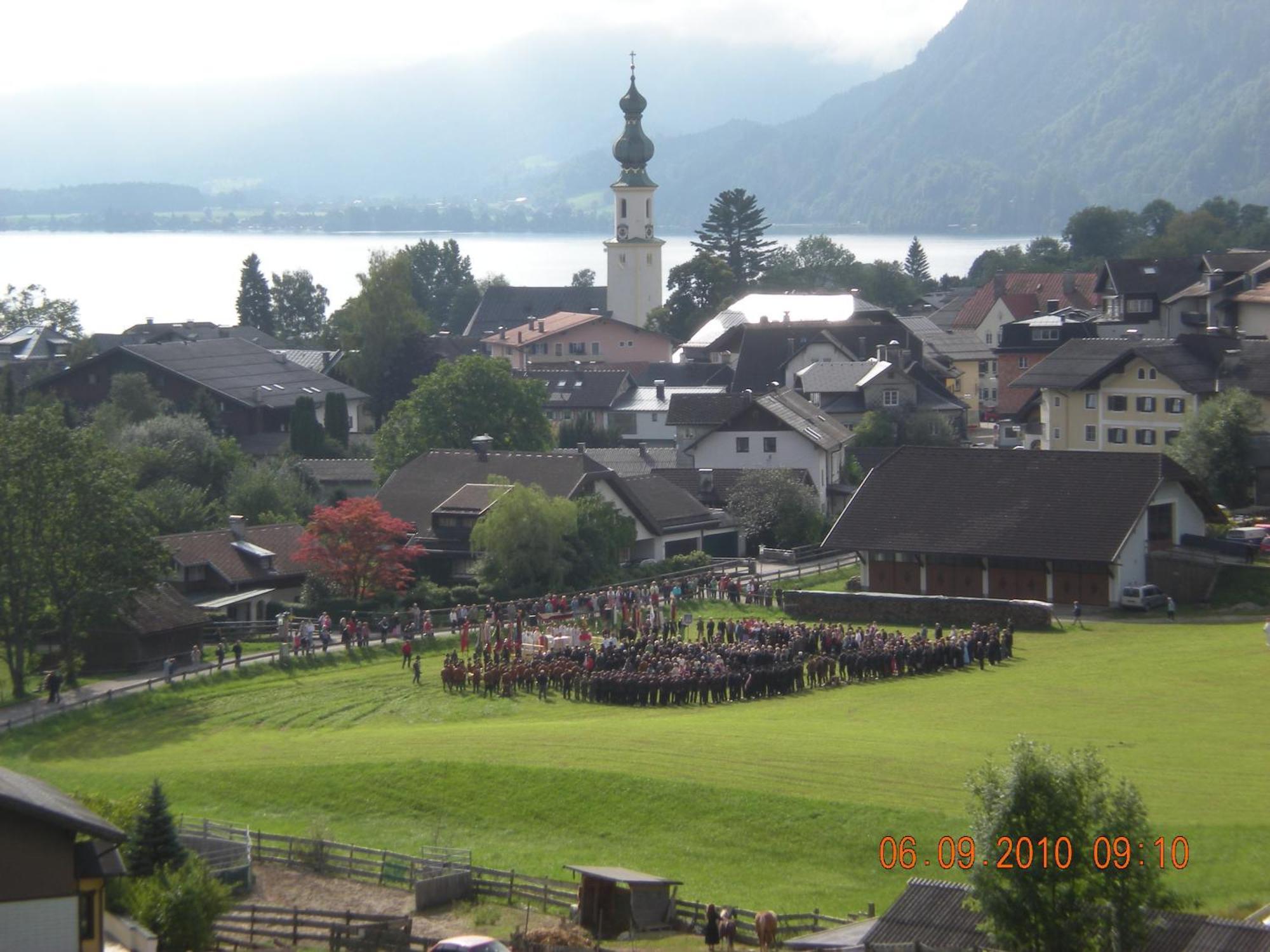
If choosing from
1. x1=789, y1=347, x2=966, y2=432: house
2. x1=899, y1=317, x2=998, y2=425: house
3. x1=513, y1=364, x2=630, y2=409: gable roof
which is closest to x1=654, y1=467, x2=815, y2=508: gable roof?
x1=789, y1=347, x2=966, y2=432: house

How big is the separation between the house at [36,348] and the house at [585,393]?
30.4 m

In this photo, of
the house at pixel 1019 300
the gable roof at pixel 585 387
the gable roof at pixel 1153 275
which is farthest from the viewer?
the house at pixel 1019 300

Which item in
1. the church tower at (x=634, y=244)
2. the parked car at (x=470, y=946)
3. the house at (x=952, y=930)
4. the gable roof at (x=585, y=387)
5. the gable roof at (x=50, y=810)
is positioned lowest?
the parked car at (x=470, y=946)

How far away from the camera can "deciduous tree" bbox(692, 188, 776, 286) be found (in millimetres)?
144625

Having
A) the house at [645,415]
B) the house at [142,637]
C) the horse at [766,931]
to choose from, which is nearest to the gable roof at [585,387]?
the house at [645,415]

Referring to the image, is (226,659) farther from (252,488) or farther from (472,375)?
(472,375)

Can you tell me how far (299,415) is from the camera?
274 ft

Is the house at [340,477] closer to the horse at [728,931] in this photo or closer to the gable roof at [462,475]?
the gable roof at [462,475]

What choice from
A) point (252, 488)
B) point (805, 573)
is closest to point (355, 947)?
point (805, 573)

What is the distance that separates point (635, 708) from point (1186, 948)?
2054 centimetres

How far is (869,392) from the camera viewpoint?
8156 centimetres

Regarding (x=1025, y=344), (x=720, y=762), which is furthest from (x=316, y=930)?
(x=1025, y=344)

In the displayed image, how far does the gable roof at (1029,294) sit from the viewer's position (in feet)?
377

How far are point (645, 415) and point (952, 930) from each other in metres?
70.8
